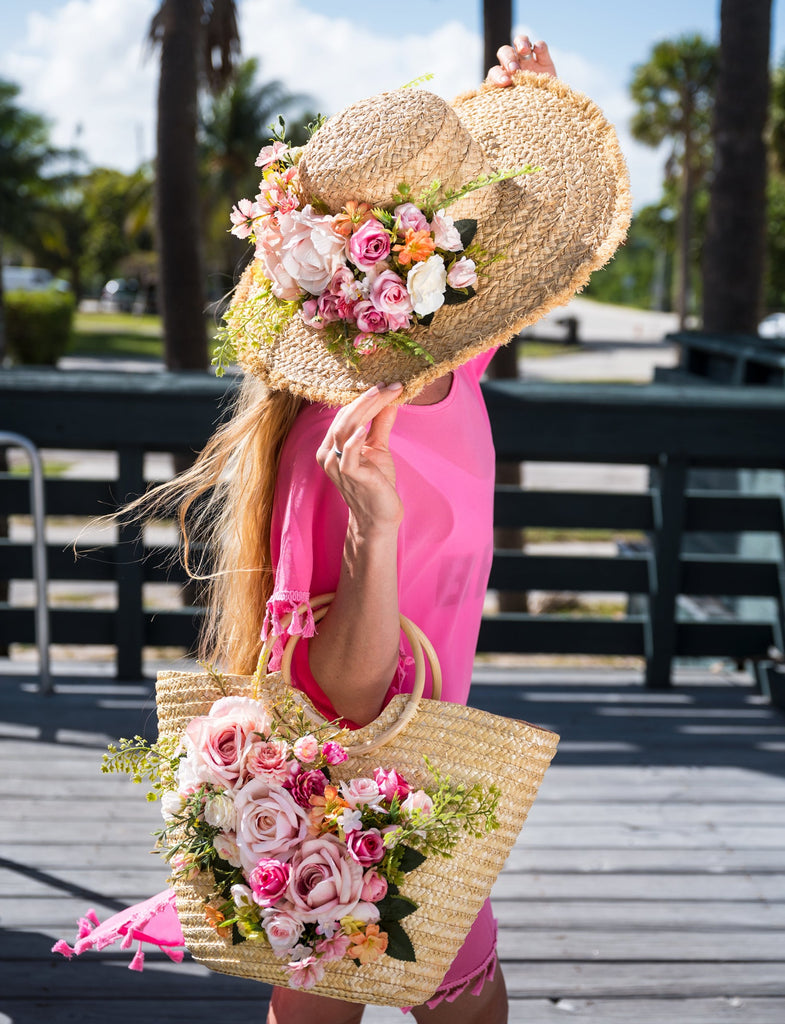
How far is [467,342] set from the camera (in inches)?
48.2

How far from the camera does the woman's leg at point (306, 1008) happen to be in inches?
51.9

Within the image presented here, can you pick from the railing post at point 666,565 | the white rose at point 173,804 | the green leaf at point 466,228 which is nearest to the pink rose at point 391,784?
the white rose at point 173,804

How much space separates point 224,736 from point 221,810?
0.09m

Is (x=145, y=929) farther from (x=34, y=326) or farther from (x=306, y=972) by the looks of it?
(x=34, y=326)

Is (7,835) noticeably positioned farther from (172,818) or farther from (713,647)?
(713,647)

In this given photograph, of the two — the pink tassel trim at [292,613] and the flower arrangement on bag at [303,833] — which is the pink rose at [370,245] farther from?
the flower arrangement on bag at [303,833]

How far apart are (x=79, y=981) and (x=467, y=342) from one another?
1.64 m

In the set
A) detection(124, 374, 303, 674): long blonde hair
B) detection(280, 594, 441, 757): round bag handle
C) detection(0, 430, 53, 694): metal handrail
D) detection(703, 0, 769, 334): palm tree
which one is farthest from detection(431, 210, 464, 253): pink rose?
detection(703, 0, 769, 334): palm tree

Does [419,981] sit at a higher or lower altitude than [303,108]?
lower

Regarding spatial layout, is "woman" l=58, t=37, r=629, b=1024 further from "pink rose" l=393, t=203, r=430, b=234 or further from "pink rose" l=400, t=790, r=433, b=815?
"pink rose" l=400, t=790, r=433, b=815

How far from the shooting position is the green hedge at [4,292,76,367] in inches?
1008

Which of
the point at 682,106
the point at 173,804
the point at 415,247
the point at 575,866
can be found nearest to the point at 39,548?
the point at 575,866

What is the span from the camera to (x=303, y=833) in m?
1.17

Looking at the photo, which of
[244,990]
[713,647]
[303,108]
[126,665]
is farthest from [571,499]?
[303,108]
